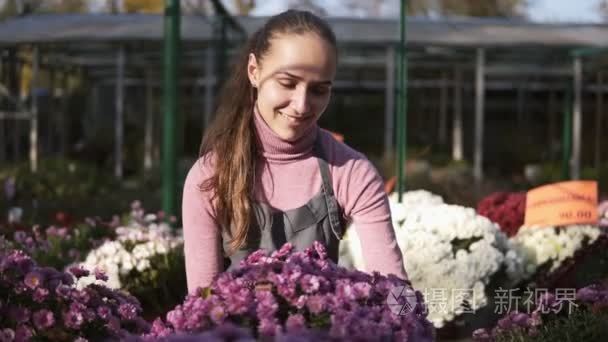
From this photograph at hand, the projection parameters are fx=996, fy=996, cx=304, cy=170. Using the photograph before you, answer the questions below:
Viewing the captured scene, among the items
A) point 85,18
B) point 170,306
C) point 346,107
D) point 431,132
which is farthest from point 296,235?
point 431,132

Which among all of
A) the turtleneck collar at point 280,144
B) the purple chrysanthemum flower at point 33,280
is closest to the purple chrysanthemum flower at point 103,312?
the purple chrysanthemum flower at point 33,280

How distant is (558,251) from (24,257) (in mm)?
3059

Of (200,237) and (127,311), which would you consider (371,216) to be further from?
(127,311)

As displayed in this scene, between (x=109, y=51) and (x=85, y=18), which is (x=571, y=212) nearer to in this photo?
(x=85, y=18)

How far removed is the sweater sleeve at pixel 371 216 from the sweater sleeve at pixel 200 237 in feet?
1.18

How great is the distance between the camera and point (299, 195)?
8.94 ft

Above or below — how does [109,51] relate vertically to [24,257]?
below

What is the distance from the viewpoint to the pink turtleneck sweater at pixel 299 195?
256 centimetres

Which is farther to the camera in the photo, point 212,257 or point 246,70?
point 246,70

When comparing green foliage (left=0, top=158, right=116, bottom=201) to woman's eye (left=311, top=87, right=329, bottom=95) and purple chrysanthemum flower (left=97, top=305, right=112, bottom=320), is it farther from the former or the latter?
woman's eye (left=311, top=87, right=329, bottom=95)

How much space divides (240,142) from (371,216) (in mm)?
412

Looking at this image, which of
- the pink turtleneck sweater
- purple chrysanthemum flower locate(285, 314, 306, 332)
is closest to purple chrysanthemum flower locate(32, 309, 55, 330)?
the pink turtleneck sweater

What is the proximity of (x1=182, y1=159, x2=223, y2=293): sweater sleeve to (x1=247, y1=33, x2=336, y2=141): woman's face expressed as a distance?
10.8 inches

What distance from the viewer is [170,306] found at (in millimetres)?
4727
